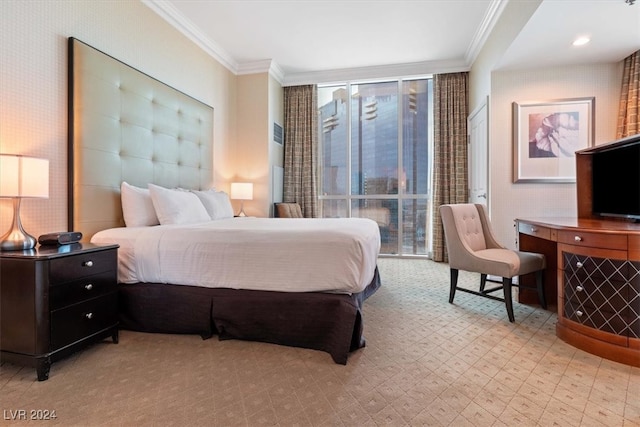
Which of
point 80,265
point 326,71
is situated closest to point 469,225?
point 80,265

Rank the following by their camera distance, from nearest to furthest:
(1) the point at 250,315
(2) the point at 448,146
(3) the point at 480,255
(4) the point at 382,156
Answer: (1) the point at 250,315
(3) the point at 480,255
(2) the point at 448,146
(4) the point at 382,156

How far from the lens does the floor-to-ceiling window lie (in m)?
5.37

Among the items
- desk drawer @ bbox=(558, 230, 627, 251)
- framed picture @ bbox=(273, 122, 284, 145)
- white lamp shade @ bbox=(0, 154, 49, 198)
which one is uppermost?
framed picture @ bbox=(273, 122, 284, 145)

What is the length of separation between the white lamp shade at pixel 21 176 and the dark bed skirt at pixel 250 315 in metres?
0.86

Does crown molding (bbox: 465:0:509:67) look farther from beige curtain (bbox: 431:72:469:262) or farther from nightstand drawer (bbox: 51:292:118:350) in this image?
nightstand drawer (bbox: 51:292:118:350)

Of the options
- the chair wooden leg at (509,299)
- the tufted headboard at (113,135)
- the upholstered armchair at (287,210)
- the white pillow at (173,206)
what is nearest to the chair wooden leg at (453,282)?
the chair wooden leg at (509,299)

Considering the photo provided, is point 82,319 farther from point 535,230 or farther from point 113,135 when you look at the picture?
point 535,230

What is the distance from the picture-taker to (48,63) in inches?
91.7

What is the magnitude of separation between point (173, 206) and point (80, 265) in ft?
3.39

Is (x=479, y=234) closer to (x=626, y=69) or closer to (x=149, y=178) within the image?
(x=626, y=69)

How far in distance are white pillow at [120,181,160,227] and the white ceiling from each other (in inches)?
77.0

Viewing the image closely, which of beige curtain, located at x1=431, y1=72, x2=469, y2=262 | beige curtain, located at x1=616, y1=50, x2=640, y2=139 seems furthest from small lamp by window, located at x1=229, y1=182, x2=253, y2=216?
beige curtain, located at x1=616, y1=50, x2=640, y2=139

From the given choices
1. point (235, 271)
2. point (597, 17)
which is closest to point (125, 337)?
point (235, 271)

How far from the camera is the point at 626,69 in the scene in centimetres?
341
